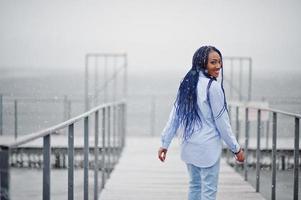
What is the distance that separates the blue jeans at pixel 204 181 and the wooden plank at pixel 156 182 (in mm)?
1610

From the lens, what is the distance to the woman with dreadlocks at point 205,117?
9.96 ft

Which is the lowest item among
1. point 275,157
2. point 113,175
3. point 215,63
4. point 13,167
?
point 113,175

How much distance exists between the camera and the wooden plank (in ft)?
16.1

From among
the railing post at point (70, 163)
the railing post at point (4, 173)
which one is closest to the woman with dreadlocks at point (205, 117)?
the railing post at point (70, 163)

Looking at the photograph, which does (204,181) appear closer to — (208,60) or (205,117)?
(205,117)

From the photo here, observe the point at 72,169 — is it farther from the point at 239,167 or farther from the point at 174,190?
the point at 239,167

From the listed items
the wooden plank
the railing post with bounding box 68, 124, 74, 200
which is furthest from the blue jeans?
the wooden plank

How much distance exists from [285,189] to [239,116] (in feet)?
7.19

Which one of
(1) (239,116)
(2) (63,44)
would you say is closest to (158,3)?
(2) (63,44)

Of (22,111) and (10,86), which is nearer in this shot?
(10,86)

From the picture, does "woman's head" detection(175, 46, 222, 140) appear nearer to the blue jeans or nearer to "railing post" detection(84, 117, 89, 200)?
the blue jeans

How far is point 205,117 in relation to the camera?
121 inches

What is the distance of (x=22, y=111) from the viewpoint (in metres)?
10.2

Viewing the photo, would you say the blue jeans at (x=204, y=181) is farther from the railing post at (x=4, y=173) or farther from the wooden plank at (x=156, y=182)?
the wooden plank at (x=156, y=182)
